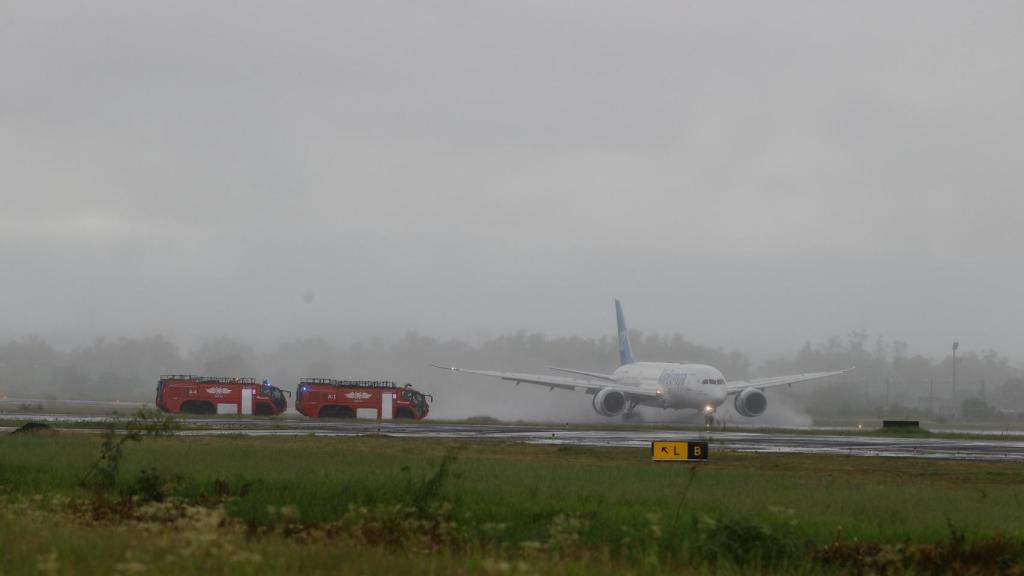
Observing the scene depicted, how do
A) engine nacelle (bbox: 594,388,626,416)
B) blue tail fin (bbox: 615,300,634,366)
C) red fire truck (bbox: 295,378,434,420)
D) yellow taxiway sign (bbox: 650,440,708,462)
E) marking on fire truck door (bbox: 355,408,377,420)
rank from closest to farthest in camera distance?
yellow taxiway sign (bbox: 650,440,708,462) → red fire truck (bbox: 295,378,434,420) → engine nacelle (bbox: 594,388,626,416) → marking on fire truck door (bbox: 355,408,377,420) → blue tail fin (bbox: 615,300,634,366)

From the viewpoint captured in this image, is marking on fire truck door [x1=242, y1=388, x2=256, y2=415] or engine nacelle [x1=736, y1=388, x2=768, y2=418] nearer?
engine nacelle [x1=736, y1=388, x2=768, y2=418]

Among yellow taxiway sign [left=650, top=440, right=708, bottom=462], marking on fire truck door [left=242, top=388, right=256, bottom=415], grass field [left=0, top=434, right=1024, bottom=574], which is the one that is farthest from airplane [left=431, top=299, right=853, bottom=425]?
grass field [left=0, top=434, right=1024, bottom=574]

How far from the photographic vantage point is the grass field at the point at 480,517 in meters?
11.6

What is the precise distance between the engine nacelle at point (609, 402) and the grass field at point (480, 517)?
166ft

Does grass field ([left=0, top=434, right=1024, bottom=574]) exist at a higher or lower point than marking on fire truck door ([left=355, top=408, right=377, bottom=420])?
higher

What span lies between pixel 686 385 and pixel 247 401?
30.3 metres

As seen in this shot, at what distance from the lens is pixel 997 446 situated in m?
47.0

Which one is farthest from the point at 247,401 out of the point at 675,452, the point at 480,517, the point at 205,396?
the point at 480,517

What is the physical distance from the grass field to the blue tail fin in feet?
230

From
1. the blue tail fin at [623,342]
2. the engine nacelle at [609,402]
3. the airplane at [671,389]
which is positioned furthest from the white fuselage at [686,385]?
the blue tail fin at [623,342]

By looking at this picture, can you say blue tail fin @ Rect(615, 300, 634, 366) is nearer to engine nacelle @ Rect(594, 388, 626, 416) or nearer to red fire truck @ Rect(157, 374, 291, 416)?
engine nacelle @ Rect(594, 388, 626, 416)

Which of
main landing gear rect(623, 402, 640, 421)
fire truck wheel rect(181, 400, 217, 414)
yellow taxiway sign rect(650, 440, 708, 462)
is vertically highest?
yellow taxiway sign rect(650, 440, 708, 462)

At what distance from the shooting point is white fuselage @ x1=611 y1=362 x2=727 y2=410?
74.0 metres

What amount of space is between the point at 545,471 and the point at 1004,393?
440 ft
